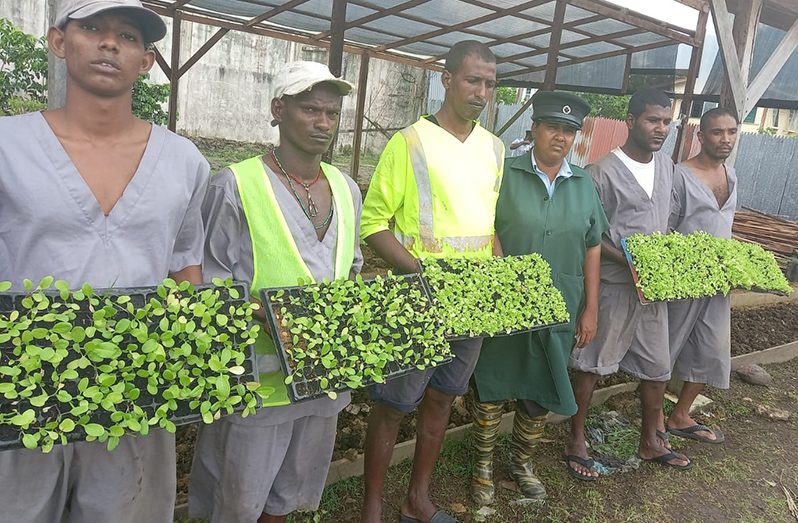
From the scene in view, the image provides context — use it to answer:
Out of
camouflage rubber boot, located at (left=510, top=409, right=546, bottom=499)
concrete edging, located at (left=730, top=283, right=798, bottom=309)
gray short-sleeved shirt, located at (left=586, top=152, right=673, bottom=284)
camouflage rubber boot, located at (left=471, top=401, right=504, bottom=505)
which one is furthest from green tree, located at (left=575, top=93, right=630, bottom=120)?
camouflage rubber boot, located at (left=471, top=401, right=504, bottom=505)

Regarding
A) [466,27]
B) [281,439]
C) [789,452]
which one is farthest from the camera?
[466,27]

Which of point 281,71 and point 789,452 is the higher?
point 281,71

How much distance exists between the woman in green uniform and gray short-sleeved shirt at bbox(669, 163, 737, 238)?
887 mm

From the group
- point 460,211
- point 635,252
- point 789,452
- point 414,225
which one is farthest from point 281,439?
point 789,452

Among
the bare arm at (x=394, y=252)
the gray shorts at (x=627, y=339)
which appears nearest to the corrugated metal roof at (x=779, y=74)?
the gray shorts at (x=627, y=339)

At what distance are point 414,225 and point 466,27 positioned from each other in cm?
641

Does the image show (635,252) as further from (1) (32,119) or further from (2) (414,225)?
(1) (32,119)

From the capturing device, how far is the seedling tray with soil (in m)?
3.17

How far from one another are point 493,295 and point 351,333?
796mm

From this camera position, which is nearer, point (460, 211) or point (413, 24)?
point (460, 211)

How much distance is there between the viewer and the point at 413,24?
835 cm

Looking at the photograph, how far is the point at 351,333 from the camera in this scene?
6.65 ft

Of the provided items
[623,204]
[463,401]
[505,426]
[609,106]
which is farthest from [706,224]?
[609,106]

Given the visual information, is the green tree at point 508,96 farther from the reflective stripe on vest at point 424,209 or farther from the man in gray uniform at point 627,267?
the reflective stripe on vest at point 424,209
